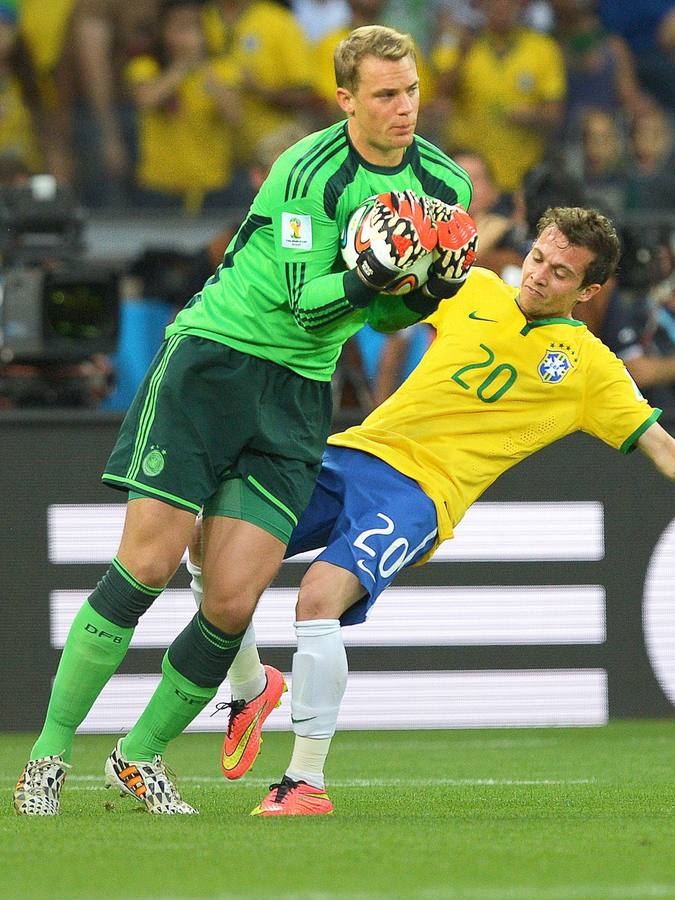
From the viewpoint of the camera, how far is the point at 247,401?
445cm

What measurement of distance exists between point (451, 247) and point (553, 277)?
86 centimetres

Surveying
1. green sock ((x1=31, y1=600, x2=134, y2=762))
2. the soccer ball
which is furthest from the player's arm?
green sock ((x1=31, y1=600, x2=134, y2=762))

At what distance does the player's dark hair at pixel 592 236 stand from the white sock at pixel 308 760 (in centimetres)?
164

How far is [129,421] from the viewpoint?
4.50 m

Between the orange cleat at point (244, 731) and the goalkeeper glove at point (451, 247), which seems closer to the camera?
the goalkeeper glove at point (451, 247)

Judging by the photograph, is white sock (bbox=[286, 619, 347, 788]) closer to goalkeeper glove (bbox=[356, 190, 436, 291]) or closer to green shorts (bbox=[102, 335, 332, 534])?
green shorts (bbox=[102, 335, 332, 534])

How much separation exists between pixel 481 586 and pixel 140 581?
3213mm

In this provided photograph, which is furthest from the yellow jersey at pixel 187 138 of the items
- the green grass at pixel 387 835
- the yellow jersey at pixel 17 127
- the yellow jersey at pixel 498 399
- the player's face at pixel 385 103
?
the player's face at pixel 385 103

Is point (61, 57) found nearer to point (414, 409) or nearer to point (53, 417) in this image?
point (53, 417)

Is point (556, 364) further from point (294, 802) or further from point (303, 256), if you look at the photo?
point (294, 802)

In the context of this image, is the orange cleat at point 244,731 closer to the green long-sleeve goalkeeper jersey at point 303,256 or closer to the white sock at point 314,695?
the white sock at point 314,695

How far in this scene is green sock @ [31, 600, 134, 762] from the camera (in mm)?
4434

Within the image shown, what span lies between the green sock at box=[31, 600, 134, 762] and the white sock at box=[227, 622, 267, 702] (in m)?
0.62

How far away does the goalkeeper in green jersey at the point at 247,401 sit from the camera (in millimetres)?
4328
